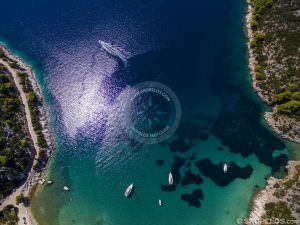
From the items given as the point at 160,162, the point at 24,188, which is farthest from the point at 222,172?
the point at 24,188

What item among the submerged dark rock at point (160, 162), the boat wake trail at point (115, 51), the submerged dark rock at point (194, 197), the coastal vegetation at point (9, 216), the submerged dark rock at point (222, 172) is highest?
the boat wake trail at point (115, 51)

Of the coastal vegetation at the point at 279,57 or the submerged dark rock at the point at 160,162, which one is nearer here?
the submerged dark rock at the point at 160,162

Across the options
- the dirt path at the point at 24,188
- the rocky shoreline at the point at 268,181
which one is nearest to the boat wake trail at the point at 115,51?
the dirt path at the point at 24,188

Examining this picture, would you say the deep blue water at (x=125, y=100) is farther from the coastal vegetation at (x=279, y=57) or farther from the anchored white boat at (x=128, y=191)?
the coastal vegetation at (x=279, y=57)

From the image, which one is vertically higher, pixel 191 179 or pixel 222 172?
pixel 222 172

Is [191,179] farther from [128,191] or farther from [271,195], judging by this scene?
[271,195]

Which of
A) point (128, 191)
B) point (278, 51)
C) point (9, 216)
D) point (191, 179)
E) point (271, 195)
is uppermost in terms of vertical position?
point (278, 51)

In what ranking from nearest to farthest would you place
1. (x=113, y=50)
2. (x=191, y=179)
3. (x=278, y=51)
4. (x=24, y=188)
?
(x=191, y=179) < (x=24, y=188) < (x=278, y=51) < (x=113, y=50)
